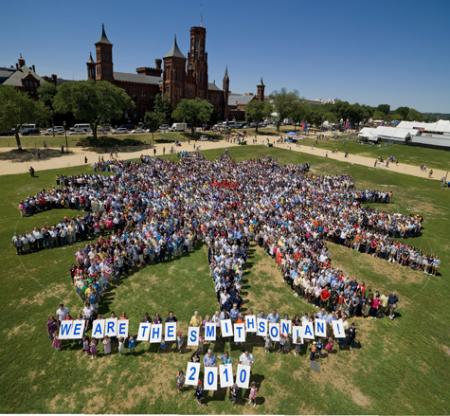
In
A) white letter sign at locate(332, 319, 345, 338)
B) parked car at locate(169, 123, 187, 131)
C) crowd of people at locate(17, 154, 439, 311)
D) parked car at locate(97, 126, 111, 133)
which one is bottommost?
white letter sign at locate(332, 319, 345, 338)

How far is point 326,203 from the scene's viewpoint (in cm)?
3091

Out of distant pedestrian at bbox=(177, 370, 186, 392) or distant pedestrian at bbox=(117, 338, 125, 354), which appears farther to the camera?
distant pedestrian at bbox=(117, 338, 125, 354)

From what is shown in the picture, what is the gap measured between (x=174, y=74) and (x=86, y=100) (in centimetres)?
4392

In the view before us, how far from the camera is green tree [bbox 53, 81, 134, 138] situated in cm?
5803

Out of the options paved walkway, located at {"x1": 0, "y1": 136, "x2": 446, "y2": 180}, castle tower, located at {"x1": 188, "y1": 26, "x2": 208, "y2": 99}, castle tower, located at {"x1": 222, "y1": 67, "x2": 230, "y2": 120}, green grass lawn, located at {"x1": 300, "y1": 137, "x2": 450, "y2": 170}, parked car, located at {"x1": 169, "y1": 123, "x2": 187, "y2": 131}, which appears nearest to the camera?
paved walkway, located at {"x1": 0, "y1": 136, "x2": 446, "y2": 180}

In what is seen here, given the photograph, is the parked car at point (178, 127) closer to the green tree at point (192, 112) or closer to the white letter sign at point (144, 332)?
the green tree at point (192, 112)

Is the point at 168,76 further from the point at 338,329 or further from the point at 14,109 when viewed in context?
the point at 338,329

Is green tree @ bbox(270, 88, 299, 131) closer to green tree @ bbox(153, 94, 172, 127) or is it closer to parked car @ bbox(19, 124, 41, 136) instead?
green tree @ bbox(153, 94, 172, 127)

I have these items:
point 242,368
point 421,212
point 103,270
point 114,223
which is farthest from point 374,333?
point 421,212

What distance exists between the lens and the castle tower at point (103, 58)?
3413 inches

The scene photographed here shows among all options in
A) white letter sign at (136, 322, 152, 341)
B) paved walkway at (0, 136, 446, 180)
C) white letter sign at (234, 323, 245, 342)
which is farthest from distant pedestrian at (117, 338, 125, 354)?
paved walkway at (0, 136, 446, 180)

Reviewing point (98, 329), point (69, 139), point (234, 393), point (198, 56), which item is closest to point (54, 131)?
point (69, 139)

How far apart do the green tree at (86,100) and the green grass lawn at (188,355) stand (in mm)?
42373

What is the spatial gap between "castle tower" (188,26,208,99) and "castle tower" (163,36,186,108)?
7.55 meters
